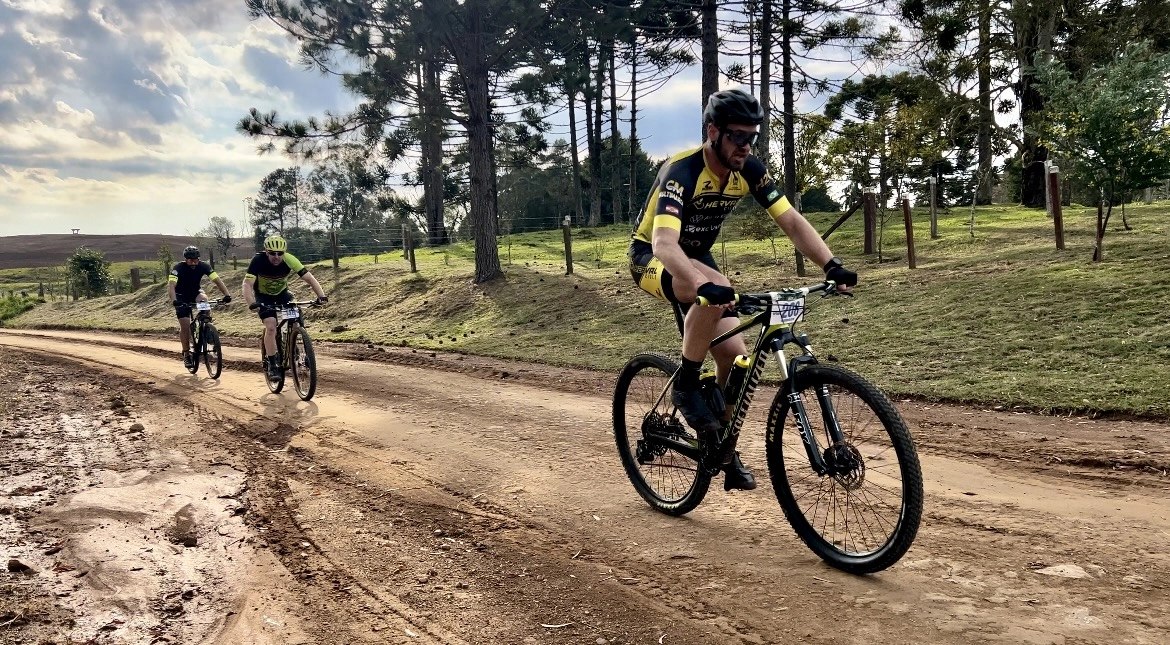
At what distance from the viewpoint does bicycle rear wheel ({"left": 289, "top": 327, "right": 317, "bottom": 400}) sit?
9.17 metres

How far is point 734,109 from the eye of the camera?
3701 mm

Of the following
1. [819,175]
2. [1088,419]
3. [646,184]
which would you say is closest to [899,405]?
[1088,419]

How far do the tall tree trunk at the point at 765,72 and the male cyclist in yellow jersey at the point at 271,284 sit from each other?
461 inches

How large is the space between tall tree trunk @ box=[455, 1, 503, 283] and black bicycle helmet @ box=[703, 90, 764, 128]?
51.9 feet

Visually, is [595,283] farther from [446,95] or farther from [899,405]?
[899,405]

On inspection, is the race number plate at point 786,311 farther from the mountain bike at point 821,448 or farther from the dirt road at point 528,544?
the dirt road at point 528,544

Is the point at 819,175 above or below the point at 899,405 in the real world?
above

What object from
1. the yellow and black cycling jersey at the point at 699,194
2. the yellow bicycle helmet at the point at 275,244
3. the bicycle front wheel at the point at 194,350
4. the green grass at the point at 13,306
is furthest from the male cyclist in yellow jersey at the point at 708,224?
the green grass at the point at 13,306

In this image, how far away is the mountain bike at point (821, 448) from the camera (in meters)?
3.26

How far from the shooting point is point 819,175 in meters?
22.7

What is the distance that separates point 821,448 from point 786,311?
0.71m

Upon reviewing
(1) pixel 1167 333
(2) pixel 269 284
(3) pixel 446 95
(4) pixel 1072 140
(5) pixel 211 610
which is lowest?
(5) pixel 211 610

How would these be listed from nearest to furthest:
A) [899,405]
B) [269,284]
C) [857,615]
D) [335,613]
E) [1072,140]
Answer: [857,615] < [335,613] < [899,405] < [269,284] < [1072,140]

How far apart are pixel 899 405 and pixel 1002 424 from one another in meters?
1.10
